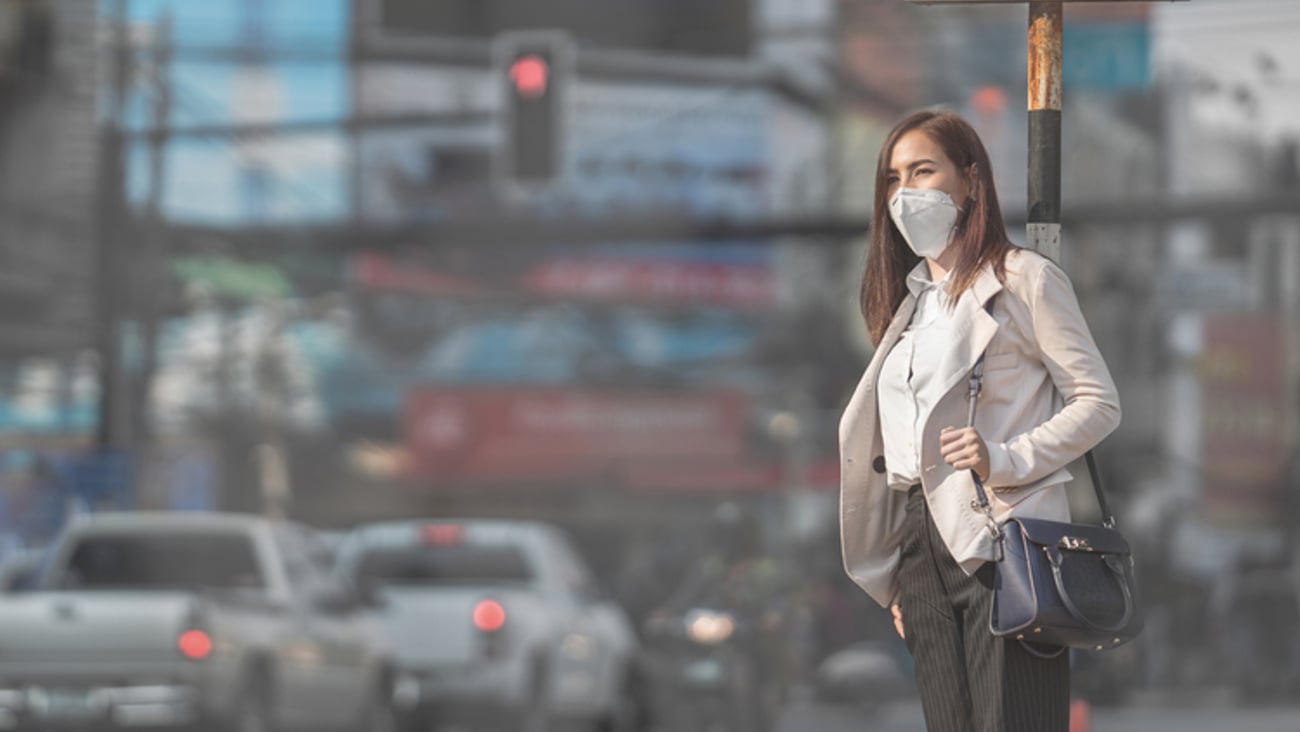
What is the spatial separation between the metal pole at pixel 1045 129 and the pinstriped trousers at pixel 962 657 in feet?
1.59

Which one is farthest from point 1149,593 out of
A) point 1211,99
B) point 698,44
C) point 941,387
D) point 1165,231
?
point 941,387

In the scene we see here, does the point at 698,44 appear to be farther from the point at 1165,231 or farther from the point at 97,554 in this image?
the point at 97,554

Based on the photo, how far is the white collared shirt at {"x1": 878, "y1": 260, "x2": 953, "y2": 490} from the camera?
3.25 metres

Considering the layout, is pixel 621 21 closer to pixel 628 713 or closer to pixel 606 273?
pixel 606 273

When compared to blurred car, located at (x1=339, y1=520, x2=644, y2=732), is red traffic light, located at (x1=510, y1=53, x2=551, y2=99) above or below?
above

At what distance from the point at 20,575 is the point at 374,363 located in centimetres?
217

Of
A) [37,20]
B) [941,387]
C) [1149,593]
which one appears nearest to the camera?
[941,387]

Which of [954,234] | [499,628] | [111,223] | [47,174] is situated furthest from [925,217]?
[47,174]

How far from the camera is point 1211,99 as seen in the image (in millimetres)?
11695

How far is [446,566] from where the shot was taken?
11234 millimetres

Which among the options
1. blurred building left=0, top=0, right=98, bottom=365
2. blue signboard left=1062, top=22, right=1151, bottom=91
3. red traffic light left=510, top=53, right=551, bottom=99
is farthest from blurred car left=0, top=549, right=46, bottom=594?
blue signboard left=1062, top=22, right=1151, bottom=91

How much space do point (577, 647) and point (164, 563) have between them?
220 cm

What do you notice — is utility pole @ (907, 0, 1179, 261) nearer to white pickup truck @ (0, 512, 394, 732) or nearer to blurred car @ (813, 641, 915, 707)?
blurred car @ (813, 641, 915, 707)

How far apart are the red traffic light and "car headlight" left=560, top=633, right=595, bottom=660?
9.32ft
